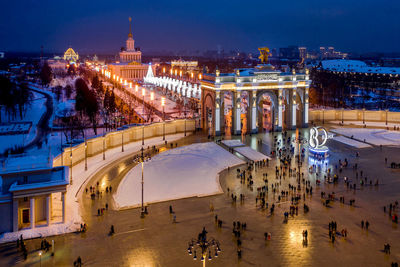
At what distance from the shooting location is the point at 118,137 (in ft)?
168

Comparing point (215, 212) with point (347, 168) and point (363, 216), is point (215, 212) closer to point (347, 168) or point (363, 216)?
point (363, 216)

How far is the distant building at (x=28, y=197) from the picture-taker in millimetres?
Answer: 27141

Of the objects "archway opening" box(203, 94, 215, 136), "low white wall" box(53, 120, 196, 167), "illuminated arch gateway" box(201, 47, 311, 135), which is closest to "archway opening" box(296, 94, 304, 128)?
"illuminated arch gateway" box(201, 47, 311, 135)

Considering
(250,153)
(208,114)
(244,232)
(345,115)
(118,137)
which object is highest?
(208,114)

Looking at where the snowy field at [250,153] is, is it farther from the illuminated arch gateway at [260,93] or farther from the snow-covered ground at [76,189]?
the snow-covered ground at [76,189]

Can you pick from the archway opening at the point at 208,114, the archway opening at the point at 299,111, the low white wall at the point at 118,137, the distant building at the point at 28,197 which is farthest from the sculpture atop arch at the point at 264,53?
the distant building at the point at 28,197

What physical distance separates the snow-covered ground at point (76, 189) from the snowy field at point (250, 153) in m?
11.3

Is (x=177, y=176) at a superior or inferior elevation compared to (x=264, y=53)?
inferior

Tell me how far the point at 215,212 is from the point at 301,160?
59.4 ft

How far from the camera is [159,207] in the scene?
3158cm

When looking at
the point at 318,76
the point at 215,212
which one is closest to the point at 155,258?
the point at 215,212

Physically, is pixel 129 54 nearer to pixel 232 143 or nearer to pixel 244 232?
pixel 232 143

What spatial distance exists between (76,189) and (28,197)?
7.98 meters

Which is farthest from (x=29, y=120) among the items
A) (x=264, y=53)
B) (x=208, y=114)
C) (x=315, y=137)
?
(x=315, y=137)
